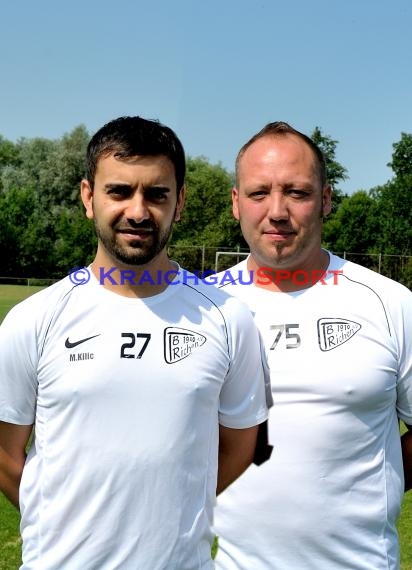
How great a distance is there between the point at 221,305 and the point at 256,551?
926 mm

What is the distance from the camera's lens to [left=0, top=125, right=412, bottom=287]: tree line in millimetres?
38344

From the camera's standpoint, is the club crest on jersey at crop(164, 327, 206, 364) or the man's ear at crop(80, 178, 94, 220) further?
the man's ear at crop(80, 178, 94, 220)

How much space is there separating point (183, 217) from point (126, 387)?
43.6 metres

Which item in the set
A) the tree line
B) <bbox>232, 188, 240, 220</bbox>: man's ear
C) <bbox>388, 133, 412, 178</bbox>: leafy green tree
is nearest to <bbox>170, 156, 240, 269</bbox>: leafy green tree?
the tree line

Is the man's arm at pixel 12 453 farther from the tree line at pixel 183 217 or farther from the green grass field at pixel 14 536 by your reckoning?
the tree line at pixel 183 217

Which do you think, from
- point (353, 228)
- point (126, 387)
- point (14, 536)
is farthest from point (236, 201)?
point (353, 228)

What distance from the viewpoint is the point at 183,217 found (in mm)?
45281

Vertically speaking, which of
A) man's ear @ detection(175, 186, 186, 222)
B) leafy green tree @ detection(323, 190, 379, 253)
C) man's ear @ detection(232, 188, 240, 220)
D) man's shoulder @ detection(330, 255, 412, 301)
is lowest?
man's shoulder @ detection(330, 255, 412, 301)

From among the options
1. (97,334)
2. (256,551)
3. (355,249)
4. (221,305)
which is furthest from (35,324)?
(355,249)

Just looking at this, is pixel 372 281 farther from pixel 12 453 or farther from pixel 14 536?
pixel 14 536

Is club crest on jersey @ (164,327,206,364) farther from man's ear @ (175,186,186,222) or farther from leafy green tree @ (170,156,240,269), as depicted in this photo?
leafy green tree @ (170,156,240,269)

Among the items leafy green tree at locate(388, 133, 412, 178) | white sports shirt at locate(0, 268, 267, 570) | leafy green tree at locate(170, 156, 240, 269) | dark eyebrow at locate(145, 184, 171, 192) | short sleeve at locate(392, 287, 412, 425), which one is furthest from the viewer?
leafy green tree at locate(170, 156, 240, 269)

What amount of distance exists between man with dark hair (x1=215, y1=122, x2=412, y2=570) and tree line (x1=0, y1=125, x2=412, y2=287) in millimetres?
29630

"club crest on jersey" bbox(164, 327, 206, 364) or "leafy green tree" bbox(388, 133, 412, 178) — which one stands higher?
"leafy green tree" bbox(388, 133, 412, 178)
